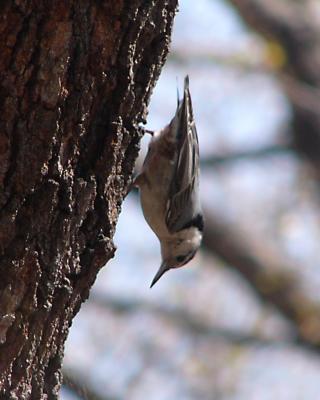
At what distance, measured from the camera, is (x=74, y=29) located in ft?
6.89

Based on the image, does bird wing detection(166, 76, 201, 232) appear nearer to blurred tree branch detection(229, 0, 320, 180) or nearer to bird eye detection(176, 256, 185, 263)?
bird eye detection(176, 256, 185, 263)

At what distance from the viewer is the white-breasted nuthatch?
13.2ft

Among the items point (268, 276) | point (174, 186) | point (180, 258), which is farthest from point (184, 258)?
point (268, 276)

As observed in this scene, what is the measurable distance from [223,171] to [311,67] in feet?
8.41

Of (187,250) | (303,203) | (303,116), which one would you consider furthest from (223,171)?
(187,250)

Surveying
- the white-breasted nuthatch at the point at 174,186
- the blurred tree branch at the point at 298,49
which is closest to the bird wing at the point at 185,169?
the white-breasted nuthatch at the point at 174,186

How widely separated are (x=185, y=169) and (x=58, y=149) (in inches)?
75.6

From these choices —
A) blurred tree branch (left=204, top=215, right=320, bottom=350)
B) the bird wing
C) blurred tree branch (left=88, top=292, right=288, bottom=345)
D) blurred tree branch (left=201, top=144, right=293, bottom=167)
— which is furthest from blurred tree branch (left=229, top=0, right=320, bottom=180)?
the bird wing

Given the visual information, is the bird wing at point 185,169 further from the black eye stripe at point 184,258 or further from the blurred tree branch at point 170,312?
the blurred tree branch at point 170,312

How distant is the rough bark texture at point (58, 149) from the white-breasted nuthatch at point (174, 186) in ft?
4.99

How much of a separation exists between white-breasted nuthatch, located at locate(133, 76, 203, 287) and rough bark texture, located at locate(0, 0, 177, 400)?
1.52 meters

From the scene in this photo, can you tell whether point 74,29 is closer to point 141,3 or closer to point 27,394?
point 141,3

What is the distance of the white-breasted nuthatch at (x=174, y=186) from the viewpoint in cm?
403

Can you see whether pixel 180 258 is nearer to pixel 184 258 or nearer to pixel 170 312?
pixel 184 258
